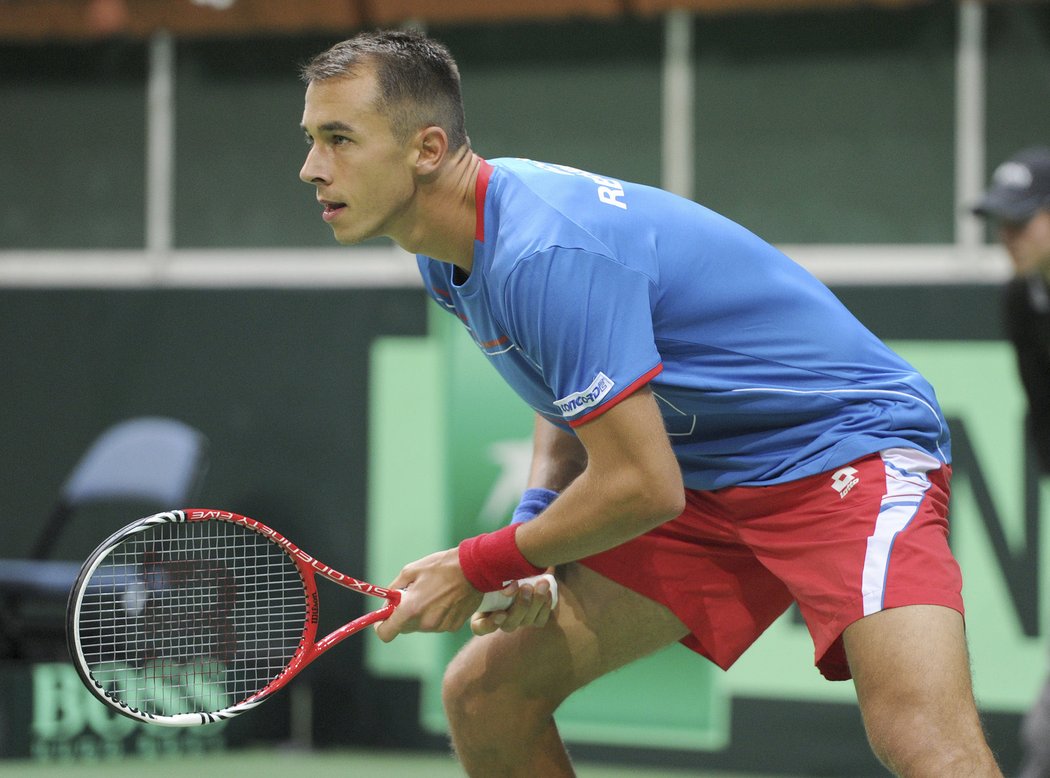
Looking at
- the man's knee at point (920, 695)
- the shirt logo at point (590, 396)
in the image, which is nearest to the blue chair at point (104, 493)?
the shirt logo at point (590, 396)

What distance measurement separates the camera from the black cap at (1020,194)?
4.50 metres

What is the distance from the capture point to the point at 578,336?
2.71 m

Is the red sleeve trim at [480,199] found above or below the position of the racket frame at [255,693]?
above

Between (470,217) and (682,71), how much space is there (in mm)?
3419

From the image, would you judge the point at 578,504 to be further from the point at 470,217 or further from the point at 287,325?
the point at 287,325

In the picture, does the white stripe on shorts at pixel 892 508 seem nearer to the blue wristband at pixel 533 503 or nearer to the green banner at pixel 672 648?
the blue wristband at pixel 533 503

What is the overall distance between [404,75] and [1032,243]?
7.50 feet

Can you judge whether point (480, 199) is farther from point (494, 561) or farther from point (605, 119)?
point (605, 119)

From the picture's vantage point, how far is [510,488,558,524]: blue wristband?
10.7 ft

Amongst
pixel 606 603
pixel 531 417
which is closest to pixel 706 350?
pixel 606 603

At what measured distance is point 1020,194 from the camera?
4.51 meters

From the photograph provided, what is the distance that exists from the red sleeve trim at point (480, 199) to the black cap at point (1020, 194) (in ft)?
6.75

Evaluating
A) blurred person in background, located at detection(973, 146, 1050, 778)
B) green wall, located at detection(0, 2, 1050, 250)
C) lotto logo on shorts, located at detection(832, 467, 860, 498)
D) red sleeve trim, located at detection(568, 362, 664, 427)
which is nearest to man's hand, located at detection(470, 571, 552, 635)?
red sleeve trim, located at detection(568, 362, 664, 427)

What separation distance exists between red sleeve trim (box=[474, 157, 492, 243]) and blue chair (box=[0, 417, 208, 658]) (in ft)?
10.6
